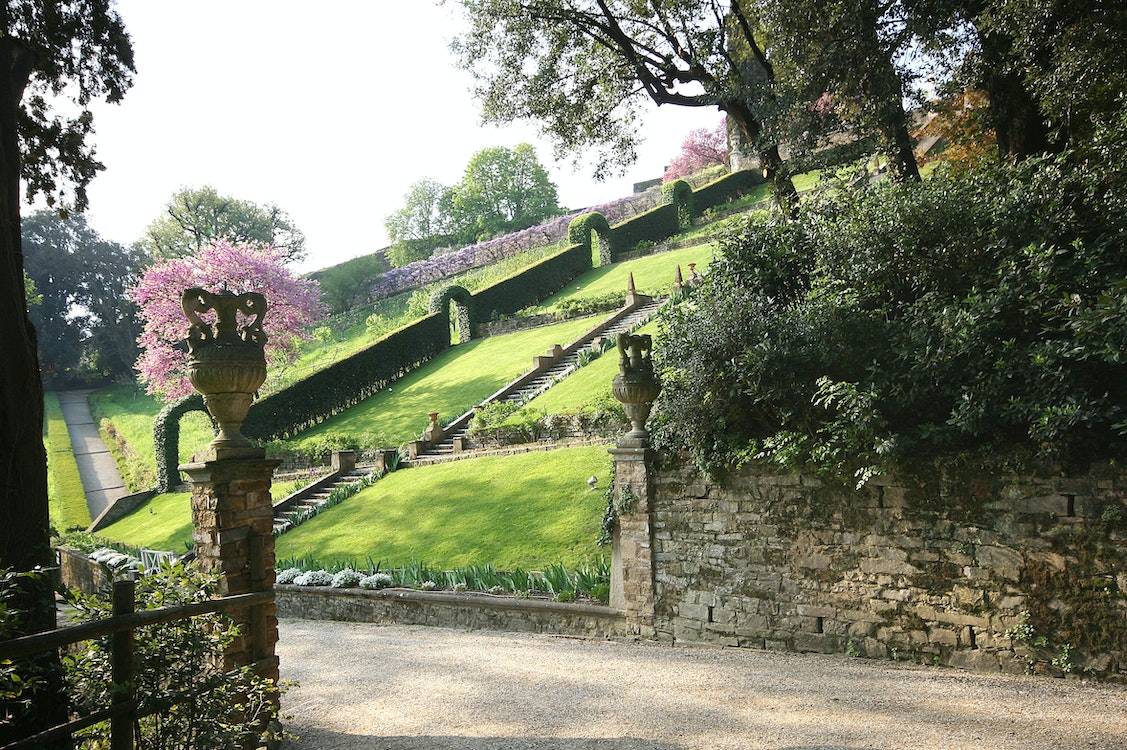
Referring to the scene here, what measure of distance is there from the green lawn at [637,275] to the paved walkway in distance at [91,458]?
17.4 m

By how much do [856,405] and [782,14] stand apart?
6119 mm

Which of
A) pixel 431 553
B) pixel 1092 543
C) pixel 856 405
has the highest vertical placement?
pixel 856 405

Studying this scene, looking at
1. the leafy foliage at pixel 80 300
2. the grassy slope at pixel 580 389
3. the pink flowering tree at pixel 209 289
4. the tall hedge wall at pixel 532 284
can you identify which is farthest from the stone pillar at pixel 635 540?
the leafy foliage at pixel 80 300

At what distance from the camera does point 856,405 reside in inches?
257

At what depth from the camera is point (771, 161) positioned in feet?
39.4

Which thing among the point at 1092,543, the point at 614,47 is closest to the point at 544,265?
the point at 614,47

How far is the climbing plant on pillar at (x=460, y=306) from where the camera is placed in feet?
98.6

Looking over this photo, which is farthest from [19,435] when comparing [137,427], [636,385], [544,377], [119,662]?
[137,427]

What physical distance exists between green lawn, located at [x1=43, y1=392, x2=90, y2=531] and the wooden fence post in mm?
18258

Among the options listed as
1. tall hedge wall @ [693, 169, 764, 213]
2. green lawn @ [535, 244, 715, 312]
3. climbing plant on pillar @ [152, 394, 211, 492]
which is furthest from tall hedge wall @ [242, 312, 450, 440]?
tall hedge wall @ [693, 169, 764, 213]

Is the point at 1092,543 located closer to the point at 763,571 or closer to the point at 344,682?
the point at 763,571

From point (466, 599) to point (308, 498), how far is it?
967 cm

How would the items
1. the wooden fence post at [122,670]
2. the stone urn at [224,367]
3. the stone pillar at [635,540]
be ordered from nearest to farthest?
the wooden fence post at [122,670], the stone urn at [224,367], the stone pillar at [635,540]

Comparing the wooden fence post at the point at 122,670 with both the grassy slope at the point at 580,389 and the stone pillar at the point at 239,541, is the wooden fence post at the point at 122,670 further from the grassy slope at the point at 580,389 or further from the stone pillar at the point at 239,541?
the grassy slope at the point at 580,389
